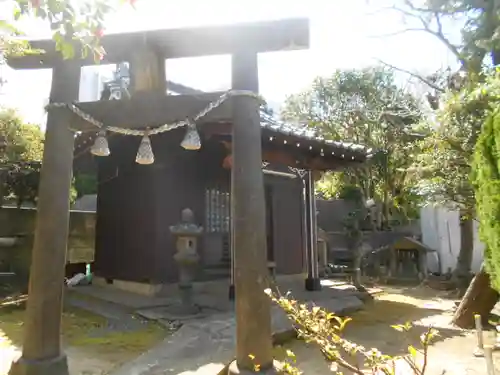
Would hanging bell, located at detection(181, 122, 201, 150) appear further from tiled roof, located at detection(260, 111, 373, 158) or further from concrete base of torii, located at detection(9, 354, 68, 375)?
tiled roof, located at detection(260, 111, 373, 158)

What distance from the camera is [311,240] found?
9.14 metres

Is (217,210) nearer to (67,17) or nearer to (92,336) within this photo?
(92,336)

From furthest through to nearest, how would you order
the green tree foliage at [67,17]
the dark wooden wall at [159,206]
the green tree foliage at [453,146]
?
the dark wooden wall at [159,206], the green tree foliage at [453,146], the green tree foliage at [67,17]

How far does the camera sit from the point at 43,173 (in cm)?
392

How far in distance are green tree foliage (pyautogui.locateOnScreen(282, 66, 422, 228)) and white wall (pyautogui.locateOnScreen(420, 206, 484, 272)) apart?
1.46m

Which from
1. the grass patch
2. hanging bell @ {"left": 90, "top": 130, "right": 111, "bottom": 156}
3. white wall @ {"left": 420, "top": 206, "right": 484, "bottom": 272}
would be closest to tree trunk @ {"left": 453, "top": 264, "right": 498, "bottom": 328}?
the grass patch

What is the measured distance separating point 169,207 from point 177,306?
2.39 metres

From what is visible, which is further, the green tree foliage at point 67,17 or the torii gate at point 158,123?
the torii gate at point 158,123

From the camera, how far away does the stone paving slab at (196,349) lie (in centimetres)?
408

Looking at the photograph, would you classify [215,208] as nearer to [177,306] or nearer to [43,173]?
[177,306]

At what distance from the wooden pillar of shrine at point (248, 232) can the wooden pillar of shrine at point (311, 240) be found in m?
5.34

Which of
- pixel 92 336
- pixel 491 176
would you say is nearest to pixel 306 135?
pixel 491 176

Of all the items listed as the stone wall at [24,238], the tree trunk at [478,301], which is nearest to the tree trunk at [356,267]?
the tree trunk at [478,301]

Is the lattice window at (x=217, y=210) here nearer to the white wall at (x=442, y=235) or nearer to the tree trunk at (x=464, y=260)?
the tree trunk at (x=464, y=260)
